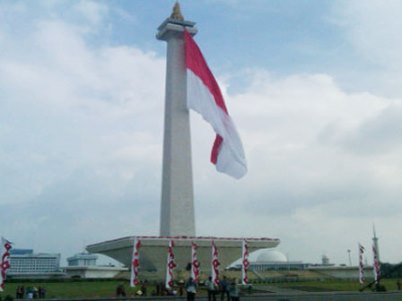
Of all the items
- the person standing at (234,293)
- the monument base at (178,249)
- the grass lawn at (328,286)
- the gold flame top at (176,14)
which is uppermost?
the gold flame top at (176,14)

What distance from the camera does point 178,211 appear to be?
1828 inches

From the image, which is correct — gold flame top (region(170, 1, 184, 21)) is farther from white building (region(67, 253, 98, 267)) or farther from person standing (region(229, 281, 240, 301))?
white building (region(67, 253, 98, 267))

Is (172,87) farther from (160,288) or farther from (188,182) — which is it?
(160,288)

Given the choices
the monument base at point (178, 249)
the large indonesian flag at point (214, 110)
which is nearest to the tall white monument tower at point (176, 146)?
the monument base at point (178, 249)

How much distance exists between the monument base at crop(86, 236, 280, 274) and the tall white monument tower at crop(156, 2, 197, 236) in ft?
7.30

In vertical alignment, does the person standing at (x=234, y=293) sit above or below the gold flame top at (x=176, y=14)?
below

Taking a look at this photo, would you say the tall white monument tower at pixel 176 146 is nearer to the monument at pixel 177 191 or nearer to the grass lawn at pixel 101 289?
the monument at pixel 177 191

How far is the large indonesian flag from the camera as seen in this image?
3675cm

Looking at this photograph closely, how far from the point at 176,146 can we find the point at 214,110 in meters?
8.27

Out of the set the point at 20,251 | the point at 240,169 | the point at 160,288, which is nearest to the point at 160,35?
the point at 240,169

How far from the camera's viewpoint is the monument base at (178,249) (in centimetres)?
4281

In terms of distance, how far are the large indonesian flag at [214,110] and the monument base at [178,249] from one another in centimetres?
935

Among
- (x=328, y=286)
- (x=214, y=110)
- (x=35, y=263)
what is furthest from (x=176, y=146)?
(x=35, y=263)

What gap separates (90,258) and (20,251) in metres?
36.2
